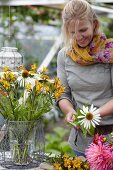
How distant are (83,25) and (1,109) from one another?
0.52m

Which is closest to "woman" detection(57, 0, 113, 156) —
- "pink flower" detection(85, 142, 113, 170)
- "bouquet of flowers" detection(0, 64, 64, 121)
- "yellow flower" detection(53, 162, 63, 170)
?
"bouquet of flowers" detection(0, 64, 64, 121)

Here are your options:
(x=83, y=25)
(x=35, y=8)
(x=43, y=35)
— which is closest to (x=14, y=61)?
(x=83, y=25)

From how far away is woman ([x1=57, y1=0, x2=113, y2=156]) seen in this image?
2230 millimetres

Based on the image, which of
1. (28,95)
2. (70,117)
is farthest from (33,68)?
(70,117)

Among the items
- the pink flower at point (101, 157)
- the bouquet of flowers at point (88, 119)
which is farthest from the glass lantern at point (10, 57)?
the pink flower at point (101, 157)

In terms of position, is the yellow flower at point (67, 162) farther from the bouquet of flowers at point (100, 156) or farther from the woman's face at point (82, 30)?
the woman's face at point (82, 30)

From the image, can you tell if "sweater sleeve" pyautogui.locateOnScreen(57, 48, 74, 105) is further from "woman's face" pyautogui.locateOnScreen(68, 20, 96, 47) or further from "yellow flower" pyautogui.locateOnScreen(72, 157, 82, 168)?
"yellow flower" pyautogui.locateOnScreen(72, 157, 82, 168)

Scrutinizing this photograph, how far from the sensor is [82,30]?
87.4 inches

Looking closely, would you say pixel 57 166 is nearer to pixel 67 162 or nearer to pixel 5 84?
pixel 67 162

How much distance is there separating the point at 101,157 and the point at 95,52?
657 mm

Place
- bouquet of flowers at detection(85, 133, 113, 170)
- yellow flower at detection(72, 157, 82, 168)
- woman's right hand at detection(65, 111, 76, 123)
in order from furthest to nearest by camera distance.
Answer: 1. woman's right hand at detection(65, 111, 76, 123)
2. yellow flower at detection(72, 157, 82, 168)
3. bouquet of flowers at detection(85, 133, 113, 170)

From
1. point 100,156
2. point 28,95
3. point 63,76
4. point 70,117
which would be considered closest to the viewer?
point 100,156

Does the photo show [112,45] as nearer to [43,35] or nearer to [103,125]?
[103,125]

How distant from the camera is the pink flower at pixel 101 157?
1.78 meters
